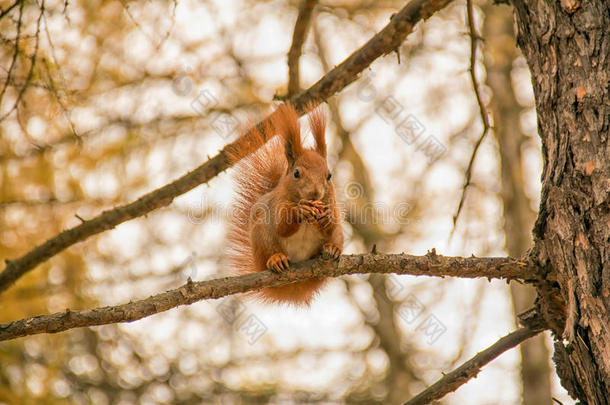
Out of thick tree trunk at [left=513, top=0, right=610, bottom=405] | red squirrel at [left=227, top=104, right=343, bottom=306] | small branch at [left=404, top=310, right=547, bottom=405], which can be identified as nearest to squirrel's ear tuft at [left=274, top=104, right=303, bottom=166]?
red squirrel at [left=227, top=104, right=343, bottom=306]

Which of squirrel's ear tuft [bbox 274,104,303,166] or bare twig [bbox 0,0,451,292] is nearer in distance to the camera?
bare twig [bbox 0,0,451,292]

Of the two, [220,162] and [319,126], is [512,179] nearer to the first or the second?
[319,126]

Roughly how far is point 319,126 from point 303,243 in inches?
22.3

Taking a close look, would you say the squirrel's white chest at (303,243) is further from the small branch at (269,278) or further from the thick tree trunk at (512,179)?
the thick tree trunk at (512,179)

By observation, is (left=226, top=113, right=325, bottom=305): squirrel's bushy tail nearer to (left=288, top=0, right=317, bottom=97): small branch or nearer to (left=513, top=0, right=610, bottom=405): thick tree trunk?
(left=288, top=0, right=317, bottom=97): small branch

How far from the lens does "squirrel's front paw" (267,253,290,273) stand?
7.47 ft

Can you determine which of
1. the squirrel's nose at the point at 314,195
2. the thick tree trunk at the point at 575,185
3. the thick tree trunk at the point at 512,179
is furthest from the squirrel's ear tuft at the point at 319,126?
the thick tree trunk at the point at 512,179

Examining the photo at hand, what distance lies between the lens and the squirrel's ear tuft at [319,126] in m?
2.69

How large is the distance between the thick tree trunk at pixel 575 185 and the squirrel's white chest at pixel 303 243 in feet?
2.72

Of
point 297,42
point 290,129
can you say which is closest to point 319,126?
point 290,129

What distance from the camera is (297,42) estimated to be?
2.72 metres

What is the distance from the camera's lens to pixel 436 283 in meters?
5.43

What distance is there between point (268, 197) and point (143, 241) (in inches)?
100

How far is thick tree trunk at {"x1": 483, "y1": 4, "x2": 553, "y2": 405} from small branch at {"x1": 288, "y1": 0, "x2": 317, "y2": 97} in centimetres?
166
